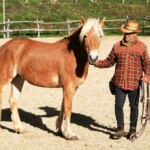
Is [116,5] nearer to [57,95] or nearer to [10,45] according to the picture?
[57,95]

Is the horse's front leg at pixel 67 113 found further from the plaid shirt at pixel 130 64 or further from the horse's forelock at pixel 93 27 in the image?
the horse's forelock at pixel 93 27

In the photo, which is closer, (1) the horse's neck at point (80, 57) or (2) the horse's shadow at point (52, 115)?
(1) the horse's neck at point (80, 57)

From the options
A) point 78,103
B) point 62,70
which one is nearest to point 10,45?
point 62,70

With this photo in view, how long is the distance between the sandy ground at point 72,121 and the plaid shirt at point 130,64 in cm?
93

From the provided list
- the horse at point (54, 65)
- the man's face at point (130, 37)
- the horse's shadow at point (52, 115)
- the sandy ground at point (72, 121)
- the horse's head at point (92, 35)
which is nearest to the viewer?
the horse's head at point (92, 35)

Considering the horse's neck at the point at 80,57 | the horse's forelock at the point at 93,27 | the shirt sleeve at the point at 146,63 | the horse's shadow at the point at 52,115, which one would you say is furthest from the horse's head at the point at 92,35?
the horse's shadow at the point at 52,115

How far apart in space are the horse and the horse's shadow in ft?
2.15

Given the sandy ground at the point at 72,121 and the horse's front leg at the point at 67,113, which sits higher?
the horse's front leg at the point at 67,113

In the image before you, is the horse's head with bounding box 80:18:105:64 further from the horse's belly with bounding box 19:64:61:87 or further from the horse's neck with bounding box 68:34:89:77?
the horse's belly with bounding box 19:64:61:87

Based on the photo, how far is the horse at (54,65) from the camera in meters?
6.58

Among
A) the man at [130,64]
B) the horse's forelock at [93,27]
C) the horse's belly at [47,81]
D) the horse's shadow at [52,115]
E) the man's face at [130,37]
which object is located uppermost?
the horse's forelock at [93,27]

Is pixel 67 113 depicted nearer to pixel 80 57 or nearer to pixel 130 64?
pixel 80 57

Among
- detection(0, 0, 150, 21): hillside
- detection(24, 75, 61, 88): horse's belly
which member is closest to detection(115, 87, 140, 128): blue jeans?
detection(24, 75, 61, 88): horse's belly

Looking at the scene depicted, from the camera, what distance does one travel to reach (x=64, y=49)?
6.75m
